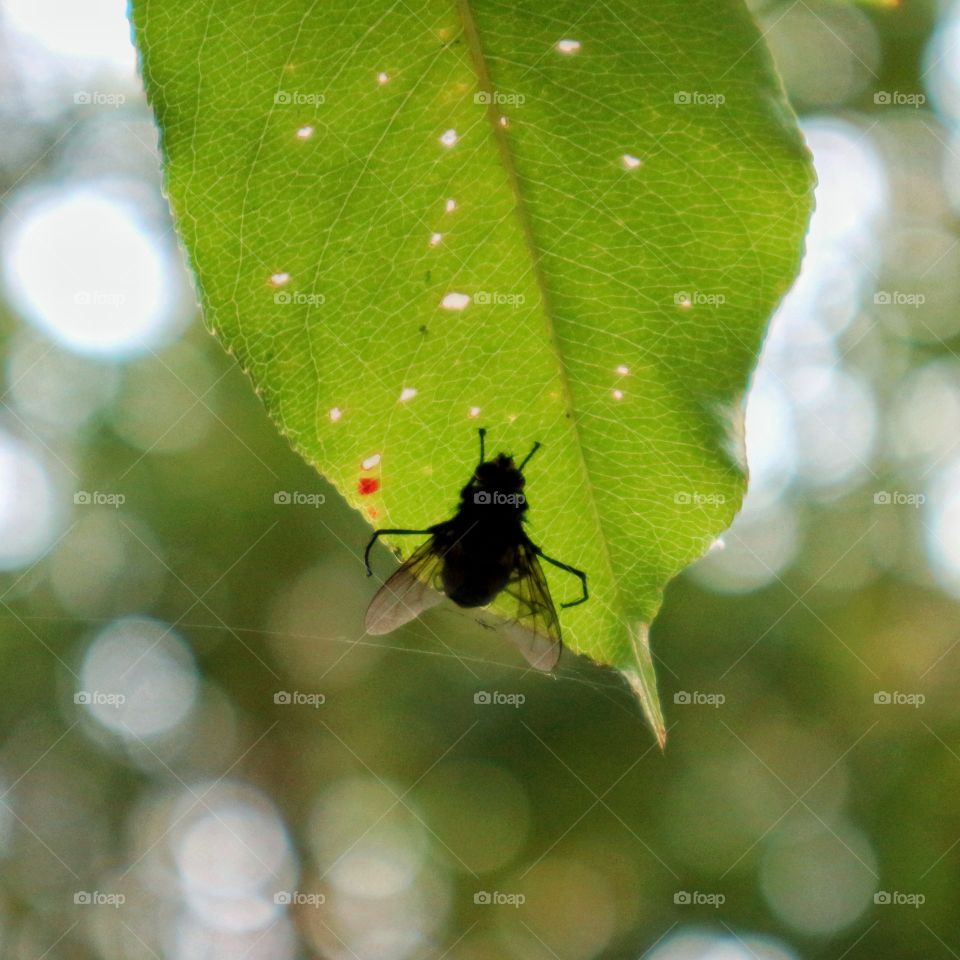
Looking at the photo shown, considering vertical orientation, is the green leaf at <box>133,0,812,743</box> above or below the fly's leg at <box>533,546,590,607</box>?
above

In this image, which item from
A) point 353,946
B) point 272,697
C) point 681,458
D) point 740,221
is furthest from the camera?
point 272,697

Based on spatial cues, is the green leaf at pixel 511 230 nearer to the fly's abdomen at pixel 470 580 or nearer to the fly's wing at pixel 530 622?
the fly's wing at pixel 530 622

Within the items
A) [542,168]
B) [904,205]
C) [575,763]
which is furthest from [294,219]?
[904,205]

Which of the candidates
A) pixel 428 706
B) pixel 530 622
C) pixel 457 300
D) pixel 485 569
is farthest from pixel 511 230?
pixel 428 706

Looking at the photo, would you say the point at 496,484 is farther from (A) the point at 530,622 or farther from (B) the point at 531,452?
(A) the point at 530,622

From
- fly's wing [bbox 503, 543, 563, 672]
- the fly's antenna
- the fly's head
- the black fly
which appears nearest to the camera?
the fly's antenna

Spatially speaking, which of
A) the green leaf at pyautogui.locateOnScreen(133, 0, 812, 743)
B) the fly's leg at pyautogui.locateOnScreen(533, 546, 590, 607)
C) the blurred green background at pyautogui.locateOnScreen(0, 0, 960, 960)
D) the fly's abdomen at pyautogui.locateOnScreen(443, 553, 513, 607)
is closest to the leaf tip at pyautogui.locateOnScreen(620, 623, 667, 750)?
the green leaf at pyautogui.locateOnScreen(133, 0, 812, 743)

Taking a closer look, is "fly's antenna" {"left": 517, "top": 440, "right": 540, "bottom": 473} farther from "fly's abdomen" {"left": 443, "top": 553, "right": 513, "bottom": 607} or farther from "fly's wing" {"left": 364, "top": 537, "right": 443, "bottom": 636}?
"fly's wing" {"left": 364, "top": 537, "right": 443, "bottom": 636}

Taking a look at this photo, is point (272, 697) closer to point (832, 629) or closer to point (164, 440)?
point (164, 440)
